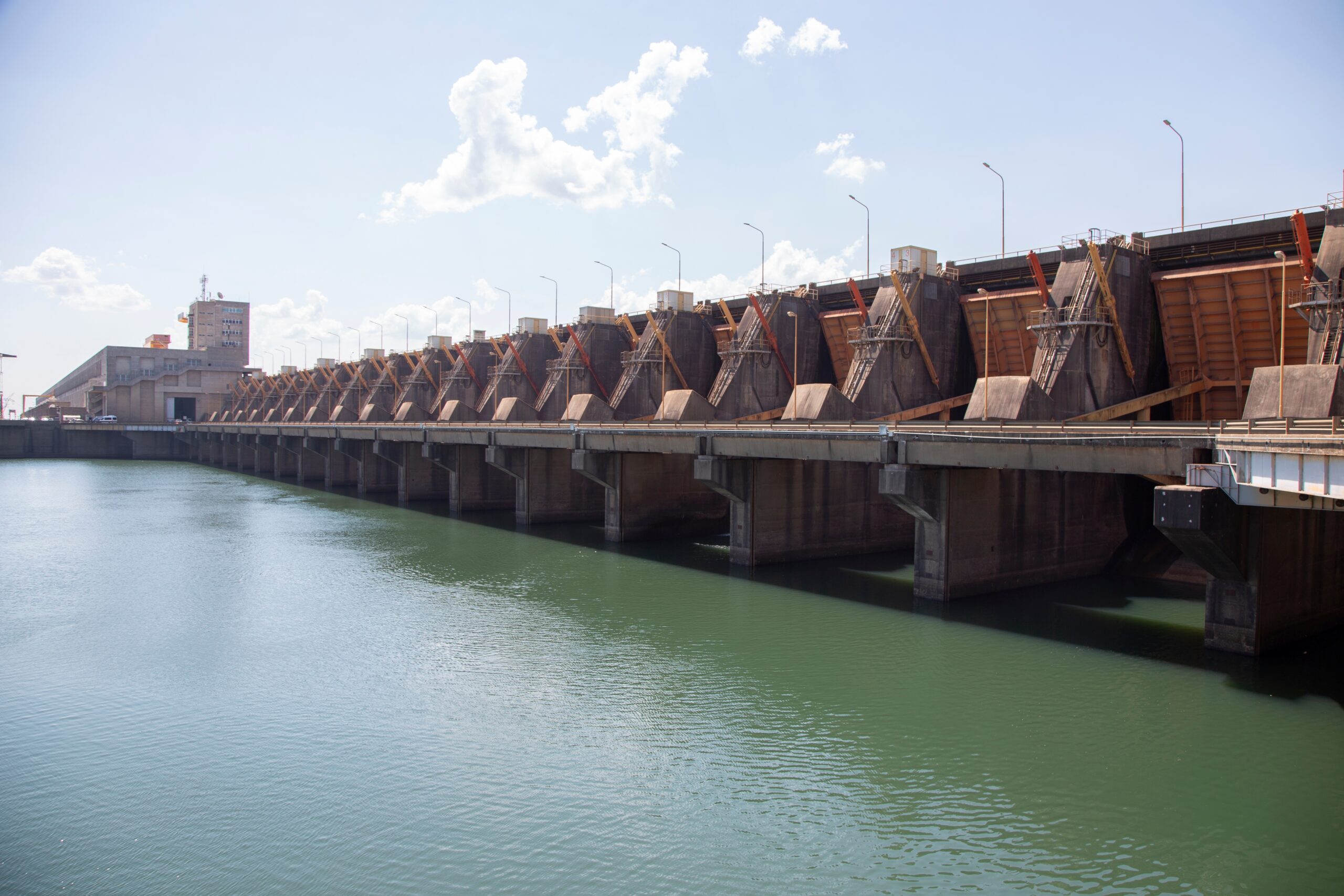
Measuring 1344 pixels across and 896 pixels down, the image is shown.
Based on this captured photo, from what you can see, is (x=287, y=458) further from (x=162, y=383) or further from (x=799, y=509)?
(x=799, y=509)

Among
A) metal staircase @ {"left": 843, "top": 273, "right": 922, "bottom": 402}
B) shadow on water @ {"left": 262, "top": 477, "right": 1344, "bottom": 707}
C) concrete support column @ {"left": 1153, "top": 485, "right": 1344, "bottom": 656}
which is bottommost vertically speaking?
shadow on water @ {"left": 262, "top": 477, "right": 1344, "bottom": 707}

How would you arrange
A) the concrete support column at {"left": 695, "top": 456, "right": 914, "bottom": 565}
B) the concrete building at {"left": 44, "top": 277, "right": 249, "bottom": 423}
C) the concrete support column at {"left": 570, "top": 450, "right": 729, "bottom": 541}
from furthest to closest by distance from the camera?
1. the concrete building at {"left": 44, "top": 277, "right": 249, "bottom": 423}
2. the concrete support column at {"left": 570, "top": 450, "right": 729, "bottom": 541}
3. the concrete support column at {"left": 695, "top": 456, "right": 914, "bottom": 565}

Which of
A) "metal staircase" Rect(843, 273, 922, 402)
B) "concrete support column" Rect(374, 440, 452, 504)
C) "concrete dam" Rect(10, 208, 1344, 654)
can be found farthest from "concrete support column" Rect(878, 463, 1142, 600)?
"concrete support column" Rect(374, 440, 452, 504)

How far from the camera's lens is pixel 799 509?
3641cm

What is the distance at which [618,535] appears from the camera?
42.2 m

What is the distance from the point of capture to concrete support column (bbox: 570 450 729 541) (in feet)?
137

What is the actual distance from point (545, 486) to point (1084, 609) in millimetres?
29931

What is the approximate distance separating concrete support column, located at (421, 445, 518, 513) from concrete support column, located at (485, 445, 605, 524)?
21.0 ft

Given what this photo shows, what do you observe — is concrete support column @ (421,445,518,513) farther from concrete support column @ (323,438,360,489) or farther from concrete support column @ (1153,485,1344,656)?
concrete support column @ (1153,485,1344,656)

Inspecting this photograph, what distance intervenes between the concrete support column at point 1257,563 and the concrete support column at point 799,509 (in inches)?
584

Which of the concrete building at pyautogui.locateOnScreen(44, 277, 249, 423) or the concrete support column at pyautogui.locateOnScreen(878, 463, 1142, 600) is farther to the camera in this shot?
the concrete building at pyautogui.locateOnScreen(44, 277, 249, 423)

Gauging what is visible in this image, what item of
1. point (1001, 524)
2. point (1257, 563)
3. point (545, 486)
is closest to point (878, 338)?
point (1001, 524)

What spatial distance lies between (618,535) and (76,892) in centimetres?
3108

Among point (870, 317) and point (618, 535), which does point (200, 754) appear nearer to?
point (618, 535)
